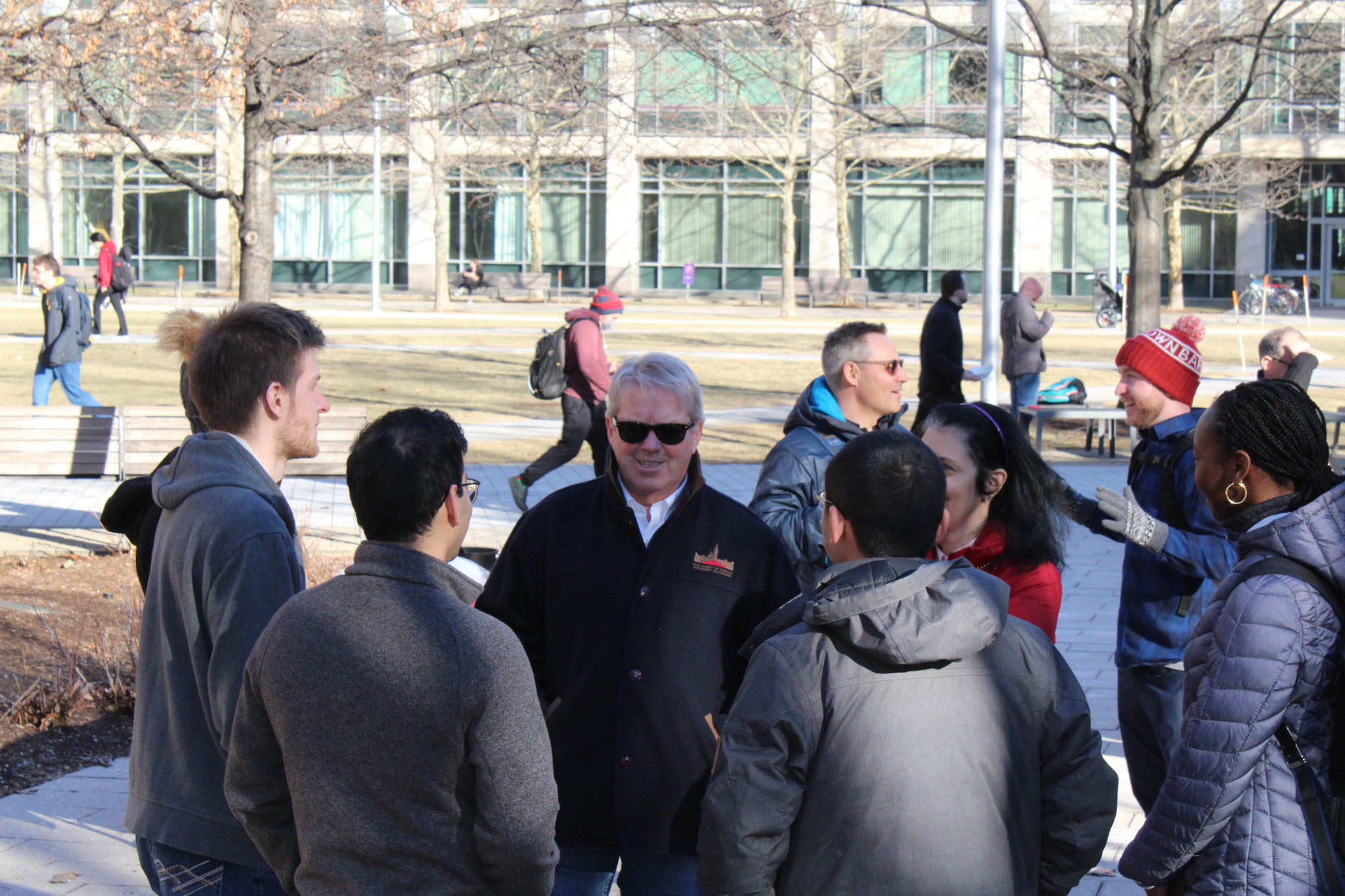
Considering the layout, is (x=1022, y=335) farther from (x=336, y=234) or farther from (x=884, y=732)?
(x=336, y=234)

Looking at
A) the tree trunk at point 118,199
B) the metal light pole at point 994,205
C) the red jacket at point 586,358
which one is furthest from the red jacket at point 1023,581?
the tree trunk at point 118,199

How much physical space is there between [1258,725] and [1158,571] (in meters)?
1.66

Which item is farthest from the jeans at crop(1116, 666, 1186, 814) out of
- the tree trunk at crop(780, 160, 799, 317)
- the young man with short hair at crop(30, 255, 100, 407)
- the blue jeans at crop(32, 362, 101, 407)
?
the tree trunk at crop(780, 160, 799, 317)

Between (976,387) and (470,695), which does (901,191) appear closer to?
(976,387)

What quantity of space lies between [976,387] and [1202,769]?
→ 18.5 metres

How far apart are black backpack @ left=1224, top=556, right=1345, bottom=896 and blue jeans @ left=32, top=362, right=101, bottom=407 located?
13.3 metres

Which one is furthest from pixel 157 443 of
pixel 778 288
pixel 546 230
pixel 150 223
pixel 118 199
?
pixel 150 223

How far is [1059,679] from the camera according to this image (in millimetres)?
2525

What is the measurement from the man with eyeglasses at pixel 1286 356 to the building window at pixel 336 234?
142 feet

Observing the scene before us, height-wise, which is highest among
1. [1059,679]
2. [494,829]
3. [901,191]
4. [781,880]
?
[901,191]

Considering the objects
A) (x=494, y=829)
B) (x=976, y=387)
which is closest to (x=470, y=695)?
(x=494, y=829)

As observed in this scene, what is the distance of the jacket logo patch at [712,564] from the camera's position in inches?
121

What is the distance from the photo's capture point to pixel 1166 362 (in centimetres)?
445

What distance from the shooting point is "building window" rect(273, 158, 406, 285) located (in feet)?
161
